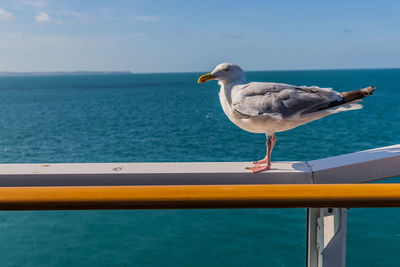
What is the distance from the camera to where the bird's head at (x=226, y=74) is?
2766mm

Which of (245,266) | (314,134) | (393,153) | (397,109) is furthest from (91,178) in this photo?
(397,109)

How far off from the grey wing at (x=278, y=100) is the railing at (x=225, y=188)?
83 cm

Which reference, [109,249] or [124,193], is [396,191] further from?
[109,249]

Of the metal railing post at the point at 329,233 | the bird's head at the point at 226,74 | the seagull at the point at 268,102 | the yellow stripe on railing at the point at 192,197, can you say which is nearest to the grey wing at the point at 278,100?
the seagull at the point at 268,102

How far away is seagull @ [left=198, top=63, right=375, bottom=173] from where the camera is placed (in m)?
2.64

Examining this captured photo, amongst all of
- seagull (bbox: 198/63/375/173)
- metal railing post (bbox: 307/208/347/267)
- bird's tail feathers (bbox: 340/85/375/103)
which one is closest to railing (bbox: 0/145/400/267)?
metal railing post (bbox: 307/208/347/267)

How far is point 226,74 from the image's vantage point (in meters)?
2.77

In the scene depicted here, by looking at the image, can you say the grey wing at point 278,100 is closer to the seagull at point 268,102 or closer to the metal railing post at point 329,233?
the seagull at point 268,102

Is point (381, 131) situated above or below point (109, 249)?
below

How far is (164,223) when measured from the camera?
6.46ft

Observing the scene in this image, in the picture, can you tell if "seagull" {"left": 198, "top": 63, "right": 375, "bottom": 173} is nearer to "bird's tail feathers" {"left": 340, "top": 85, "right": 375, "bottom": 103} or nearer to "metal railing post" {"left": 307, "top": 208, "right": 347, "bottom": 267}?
"bird's tail feathers" {"left": 340, "top": 85, "right": 375, "bottom": 103}

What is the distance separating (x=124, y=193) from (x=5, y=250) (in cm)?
95

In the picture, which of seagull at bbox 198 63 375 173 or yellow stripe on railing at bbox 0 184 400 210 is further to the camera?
seagull at bbox 198 63 375 173

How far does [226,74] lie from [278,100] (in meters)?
0.37
